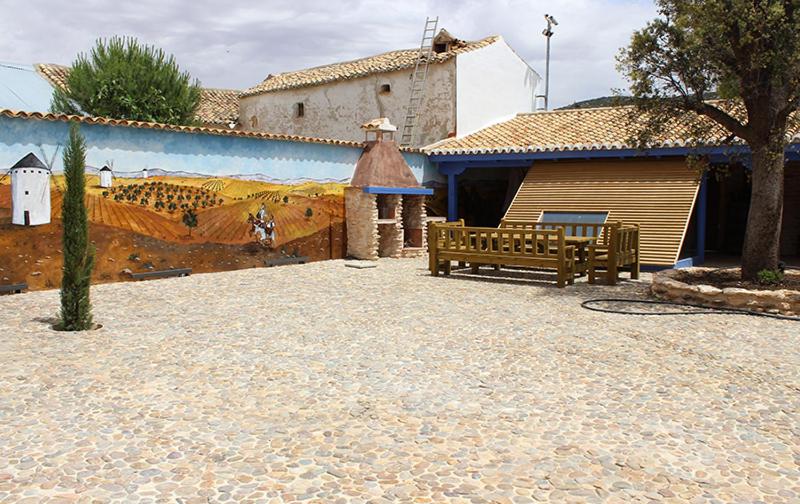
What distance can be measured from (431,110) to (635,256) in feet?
34.0

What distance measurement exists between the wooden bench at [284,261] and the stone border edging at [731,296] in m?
8.17

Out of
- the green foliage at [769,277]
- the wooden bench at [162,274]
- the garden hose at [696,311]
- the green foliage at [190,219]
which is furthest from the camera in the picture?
the green foliage at [190,219]

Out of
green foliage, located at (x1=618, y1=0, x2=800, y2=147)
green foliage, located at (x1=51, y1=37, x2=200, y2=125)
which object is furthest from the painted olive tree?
green foliage, located at (x1=51, y1=37, x2=200, y2=125)

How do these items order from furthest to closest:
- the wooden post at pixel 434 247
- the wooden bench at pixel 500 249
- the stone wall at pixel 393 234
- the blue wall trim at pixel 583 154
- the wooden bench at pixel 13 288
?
the stone wall at pixel 393 234 → the blue wall trim at pixel 583 154 → the wooden post at pixel 434 247 → the wooden bench at pixel 500 249 → the wooden bench at pixel 13 288

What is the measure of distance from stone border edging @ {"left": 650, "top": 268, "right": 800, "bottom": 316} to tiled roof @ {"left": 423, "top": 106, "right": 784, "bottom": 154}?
6.17 meters

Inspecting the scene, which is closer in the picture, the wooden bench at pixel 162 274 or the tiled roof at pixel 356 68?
the wooden bench at pixel 162 274

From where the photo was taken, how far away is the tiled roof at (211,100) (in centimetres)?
2625

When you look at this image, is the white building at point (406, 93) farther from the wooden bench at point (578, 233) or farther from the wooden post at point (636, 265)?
the wooden post at point (636, 265)

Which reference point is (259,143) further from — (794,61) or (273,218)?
(794,61)

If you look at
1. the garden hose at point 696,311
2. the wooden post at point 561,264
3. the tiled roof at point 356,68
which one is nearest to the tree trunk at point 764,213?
the garden hose at point 696,311

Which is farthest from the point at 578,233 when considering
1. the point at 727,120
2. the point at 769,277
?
the point at 769,277

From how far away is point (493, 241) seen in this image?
13148 mm

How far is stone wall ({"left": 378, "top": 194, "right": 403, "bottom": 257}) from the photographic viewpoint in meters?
16.9

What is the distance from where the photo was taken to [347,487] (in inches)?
144
